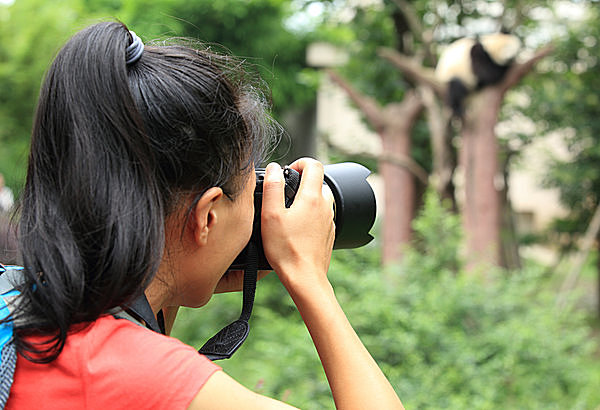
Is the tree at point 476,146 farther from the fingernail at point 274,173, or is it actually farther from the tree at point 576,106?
the fingernail at point 274,173

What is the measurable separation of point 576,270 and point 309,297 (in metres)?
4.30

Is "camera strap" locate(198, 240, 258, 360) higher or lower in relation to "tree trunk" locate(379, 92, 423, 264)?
higher

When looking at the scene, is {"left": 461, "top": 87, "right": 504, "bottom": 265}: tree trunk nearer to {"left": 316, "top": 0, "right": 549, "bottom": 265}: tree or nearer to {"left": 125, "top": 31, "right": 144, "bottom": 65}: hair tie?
{"left": 316, "top": 0, "right": 549, "bottom": 265}: tree

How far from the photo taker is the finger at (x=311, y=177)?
90 centimetres

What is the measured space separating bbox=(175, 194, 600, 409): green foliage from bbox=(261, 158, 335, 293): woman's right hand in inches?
44.6

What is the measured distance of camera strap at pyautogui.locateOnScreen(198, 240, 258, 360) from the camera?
81 cm

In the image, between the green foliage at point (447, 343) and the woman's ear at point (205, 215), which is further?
the green foliage at point (447, 343)

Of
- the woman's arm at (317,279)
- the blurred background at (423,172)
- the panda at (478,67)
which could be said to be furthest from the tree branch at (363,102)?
the woman's arm at (317,279)

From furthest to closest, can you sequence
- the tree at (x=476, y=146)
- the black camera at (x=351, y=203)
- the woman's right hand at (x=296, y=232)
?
the tree at (x=476, y=146) → the black camera at (x=351, y=203) → the woman's right hand at (x=296, y=232)

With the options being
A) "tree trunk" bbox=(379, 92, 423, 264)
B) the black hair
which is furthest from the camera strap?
"tree trunk" bbox=(379, 92, 423, 264)

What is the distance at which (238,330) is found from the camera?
2.77 ft

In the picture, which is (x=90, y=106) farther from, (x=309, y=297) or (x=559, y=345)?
(x=559, y=345)

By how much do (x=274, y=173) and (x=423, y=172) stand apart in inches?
188

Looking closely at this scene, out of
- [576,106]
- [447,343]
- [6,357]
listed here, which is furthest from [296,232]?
[576,106]
